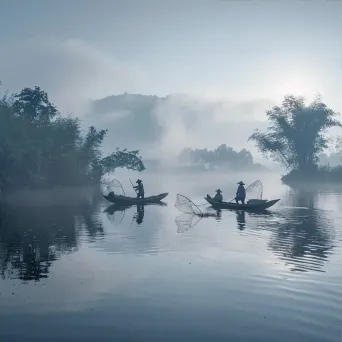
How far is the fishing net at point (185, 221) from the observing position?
82.1ft

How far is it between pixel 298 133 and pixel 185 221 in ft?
216

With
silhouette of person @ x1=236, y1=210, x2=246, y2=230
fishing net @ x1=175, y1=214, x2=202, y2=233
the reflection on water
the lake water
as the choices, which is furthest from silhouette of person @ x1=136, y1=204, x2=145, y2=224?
silhouette of person @ x1=236, y1=210, x2=246, y2=230

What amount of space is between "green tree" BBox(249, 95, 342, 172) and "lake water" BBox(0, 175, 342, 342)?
67287 mm

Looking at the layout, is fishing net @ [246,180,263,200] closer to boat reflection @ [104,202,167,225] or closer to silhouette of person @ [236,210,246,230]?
silhouette of person @ [236,210,246,230]

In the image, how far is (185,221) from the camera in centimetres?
2825

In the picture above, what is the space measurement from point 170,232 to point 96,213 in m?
11.8

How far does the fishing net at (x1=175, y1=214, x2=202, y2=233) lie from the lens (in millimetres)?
25016

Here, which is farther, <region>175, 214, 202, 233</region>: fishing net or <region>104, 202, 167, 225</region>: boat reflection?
<region>104, 202, 167, 225</region>: boat reflection

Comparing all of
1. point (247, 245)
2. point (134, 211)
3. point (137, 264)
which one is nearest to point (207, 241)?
point (247, 245)

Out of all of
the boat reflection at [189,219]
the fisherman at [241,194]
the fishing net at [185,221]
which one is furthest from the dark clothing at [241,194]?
the fishing net at [185,221]

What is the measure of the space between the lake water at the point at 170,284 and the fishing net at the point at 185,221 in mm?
430

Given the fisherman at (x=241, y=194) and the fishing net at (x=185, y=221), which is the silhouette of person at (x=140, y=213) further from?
the fisherman at (x=241, y=194)

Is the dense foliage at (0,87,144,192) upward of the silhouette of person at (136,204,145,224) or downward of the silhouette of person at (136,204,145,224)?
upward

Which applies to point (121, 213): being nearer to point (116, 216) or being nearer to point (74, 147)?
point (116, 216)
